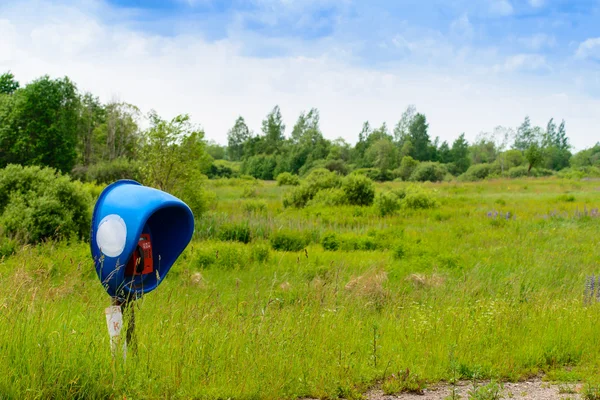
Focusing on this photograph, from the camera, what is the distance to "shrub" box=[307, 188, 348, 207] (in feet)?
84.0

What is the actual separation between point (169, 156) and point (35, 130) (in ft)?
113

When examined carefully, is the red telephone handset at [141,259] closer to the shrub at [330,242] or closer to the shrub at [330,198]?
the shrub at [330,242]

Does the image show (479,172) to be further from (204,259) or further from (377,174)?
(204,259)

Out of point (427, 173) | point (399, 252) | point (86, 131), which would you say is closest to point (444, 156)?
point (427, 173)

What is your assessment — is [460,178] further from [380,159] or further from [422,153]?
[422,153]

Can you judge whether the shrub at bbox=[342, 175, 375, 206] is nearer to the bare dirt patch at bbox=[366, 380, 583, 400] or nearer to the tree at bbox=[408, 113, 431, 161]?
the bare dirt patch at bbox=[366, 380, 583, 400]

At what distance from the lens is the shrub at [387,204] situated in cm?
2333

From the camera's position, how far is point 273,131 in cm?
9231

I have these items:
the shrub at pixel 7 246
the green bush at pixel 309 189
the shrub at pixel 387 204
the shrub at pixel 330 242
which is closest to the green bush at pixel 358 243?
the shrub at pixel 330 242

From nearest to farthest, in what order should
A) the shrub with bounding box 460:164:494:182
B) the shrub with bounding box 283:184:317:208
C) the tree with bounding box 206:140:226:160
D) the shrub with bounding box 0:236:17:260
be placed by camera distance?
1. the shrub with bounding box 0:236:17:260
2. the shrub with bounding box 283:184:317:208
3. the shrub with bounding box 460:164:494:182
4. the tree with bounding box 206:140:226:160

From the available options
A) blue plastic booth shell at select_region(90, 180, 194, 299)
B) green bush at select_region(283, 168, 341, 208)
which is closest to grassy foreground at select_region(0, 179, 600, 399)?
blue plastic booth shell at select_region(90, 180, 194, 299)

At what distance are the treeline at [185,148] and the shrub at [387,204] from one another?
26.1 feet

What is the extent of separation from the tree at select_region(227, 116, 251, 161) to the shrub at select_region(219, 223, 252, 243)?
8766cm

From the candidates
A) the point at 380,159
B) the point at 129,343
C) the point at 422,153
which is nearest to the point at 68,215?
the point at 129,343
